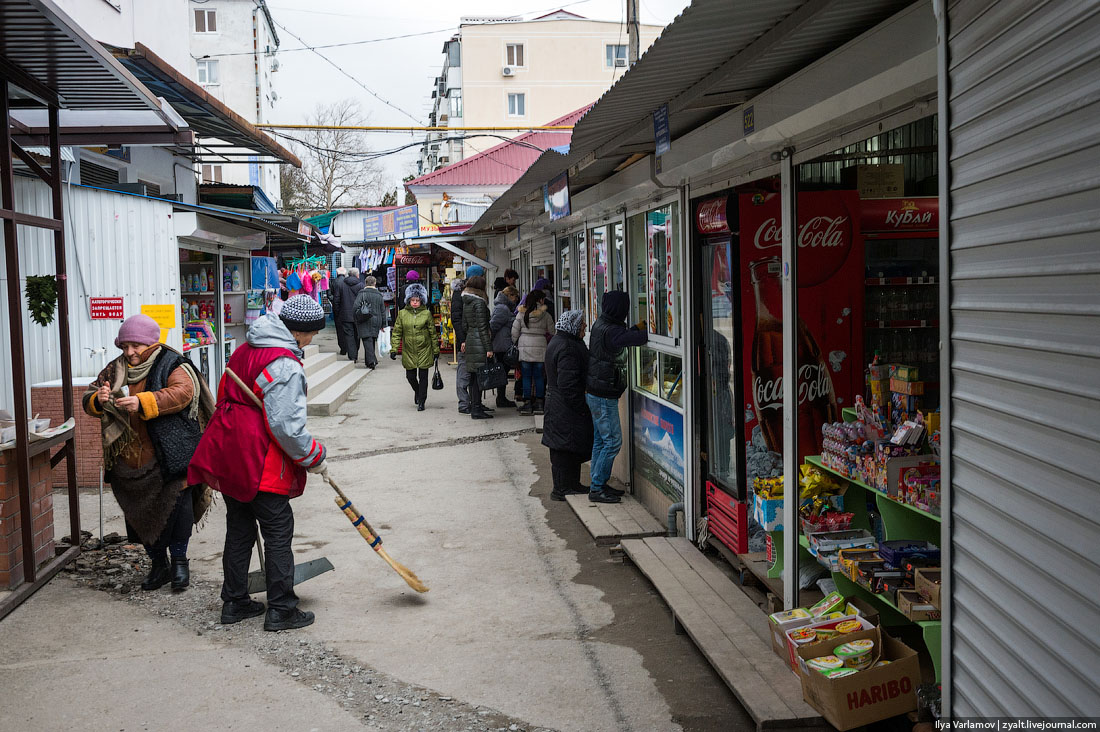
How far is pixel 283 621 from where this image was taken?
5145 millimetres

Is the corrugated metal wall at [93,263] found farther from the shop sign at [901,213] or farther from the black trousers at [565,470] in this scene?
the shop sign at [901,213]

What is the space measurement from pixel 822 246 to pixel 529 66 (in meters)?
48.7

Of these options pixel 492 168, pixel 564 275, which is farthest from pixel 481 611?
pixel 492 168

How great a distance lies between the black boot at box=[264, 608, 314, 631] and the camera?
16.8 ft

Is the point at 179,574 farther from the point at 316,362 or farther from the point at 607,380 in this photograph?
the point at 316,362

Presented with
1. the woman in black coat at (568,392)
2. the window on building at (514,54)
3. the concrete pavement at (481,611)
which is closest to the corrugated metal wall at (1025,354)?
the concrete pavement at (481,611)

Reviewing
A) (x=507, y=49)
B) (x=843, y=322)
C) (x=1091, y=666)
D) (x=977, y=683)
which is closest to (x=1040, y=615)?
(x=1091, y=666)

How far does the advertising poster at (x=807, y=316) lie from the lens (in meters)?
4.95

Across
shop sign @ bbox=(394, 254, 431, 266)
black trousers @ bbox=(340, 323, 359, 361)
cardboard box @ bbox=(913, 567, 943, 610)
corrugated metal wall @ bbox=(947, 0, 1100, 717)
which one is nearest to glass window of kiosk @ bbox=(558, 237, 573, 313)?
cardboard box @ bbox=(913, 567, 943, 610)

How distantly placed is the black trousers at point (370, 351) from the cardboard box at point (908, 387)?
16046 mm

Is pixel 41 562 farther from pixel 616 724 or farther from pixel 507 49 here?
pixel 507 49

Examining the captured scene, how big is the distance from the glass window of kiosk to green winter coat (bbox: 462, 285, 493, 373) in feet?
4.28

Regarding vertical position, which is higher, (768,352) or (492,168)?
(492,168)

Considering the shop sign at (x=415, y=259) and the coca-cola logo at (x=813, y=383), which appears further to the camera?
the shop sign at (x=415, y=259)
